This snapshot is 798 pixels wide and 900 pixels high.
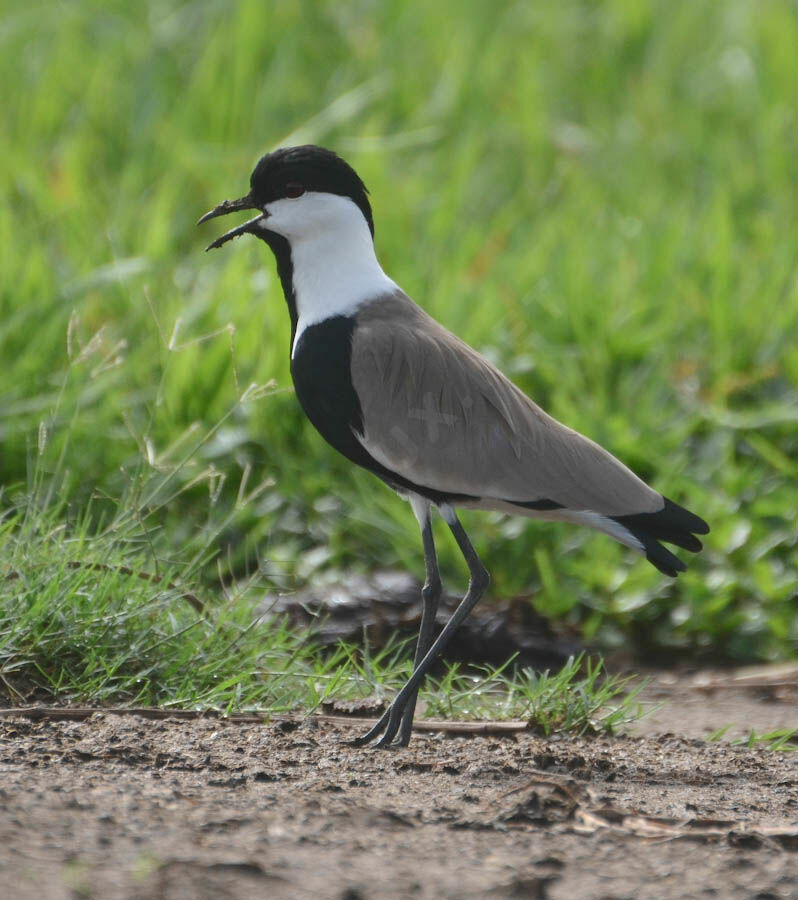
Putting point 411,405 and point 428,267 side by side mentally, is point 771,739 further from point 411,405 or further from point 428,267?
point 428,267

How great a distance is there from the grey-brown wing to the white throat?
0.08 meters

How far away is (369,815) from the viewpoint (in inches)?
97.7

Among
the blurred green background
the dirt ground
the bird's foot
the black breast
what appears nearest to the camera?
the dirt ground

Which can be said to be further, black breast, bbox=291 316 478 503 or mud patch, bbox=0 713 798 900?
black breast, bbox=291 316 478 503

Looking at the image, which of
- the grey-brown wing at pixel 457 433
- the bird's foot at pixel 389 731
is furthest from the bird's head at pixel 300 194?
the bird's foot at pixel 389 731

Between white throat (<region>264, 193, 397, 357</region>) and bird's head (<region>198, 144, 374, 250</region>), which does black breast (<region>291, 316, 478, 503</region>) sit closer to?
white throat (<region>264, 193, 397, 357</region>)

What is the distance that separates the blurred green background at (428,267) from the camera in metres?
4.71

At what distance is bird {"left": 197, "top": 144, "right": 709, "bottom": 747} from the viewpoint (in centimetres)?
340

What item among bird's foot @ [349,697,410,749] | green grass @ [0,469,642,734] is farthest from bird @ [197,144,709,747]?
green grass @ [0,469,642,734]

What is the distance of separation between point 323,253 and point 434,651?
993 millimetres

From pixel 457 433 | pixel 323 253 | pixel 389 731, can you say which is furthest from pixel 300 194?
pixel 389 731

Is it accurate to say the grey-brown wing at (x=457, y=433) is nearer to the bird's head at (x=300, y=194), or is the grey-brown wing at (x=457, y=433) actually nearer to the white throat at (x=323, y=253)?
the white throat at (x=323, y=253)

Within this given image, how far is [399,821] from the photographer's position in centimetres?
247

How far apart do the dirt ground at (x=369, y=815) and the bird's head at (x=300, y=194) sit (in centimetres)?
120
